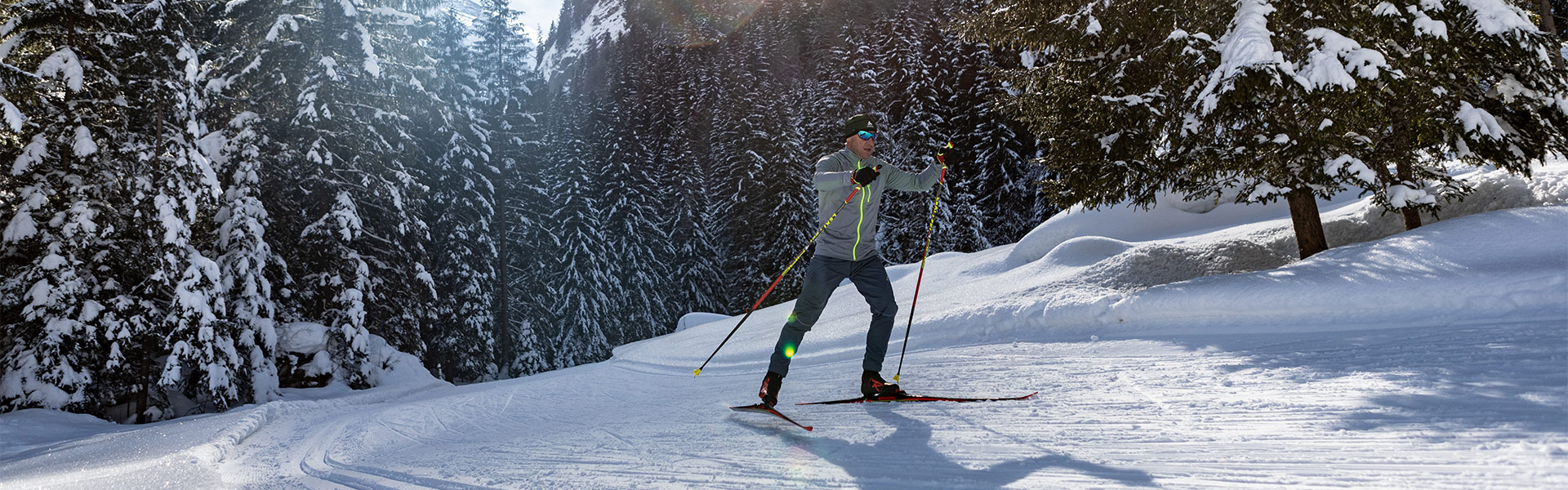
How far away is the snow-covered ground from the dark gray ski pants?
1.44 feet

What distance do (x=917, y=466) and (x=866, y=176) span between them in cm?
191

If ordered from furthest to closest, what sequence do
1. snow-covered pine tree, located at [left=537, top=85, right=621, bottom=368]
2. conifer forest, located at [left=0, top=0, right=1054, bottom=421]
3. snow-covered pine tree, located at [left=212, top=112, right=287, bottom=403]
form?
snow-covered pine tree, located at [left=537, top=85, right=621, bottom=368], snow-covered pine tree, located at [left=212, top=112, right=287, bottom=403], conifer forest, located at [left=0, top=0, right=1054, bottom=421]

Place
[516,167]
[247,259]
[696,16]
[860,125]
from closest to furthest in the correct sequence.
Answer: [860,125]
[247,259]
[516,167]
[696,16]

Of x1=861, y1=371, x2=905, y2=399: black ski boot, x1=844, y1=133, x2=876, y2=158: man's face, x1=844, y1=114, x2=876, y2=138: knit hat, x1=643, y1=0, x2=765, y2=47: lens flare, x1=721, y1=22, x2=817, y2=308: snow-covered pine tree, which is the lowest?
x1=861, y1=371, x2=905, y2=399: black ski boot

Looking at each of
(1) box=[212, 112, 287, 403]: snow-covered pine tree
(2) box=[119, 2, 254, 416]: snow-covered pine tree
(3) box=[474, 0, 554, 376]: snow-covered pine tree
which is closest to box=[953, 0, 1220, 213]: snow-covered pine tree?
(2) box=[119, 2, 254, 416]: snow-covered pine tree

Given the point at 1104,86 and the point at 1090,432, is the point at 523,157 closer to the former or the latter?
the point at 1104,86

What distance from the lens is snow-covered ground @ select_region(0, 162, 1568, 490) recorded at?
329 centimetres

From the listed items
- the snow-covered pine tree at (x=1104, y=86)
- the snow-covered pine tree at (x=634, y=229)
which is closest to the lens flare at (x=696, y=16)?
the snow-covered pine tree at (x=634, y=229)

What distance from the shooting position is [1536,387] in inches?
141

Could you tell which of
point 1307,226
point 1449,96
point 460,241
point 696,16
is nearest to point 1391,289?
point 1449,96

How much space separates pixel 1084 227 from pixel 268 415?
48.6 ft

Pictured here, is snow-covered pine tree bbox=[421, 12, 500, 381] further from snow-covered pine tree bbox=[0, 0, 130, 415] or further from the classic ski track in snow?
the classic ski track in snow

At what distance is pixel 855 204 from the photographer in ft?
17.4

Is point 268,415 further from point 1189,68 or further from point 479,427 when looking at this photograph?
point 1189,68
